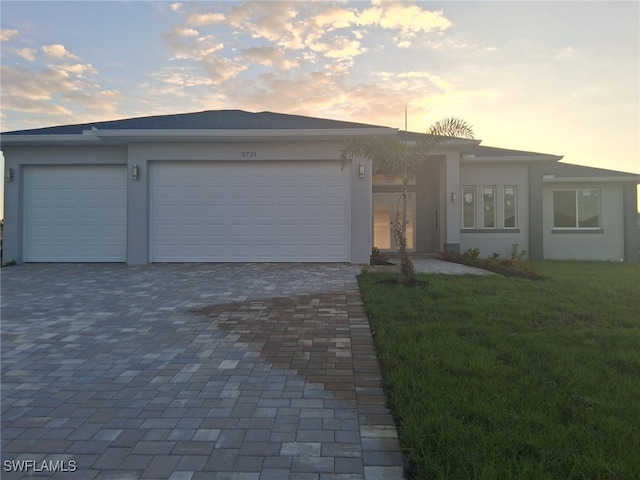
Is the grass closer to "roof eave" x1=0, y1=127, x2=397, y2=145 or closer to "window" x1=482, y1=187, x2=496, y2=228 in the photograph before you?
"roof eave" x1=0, y1=127, x2=397, y2=145

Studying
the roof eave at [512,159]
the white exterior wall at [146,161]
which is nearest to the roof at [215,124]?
the white exterior wall at [146,161]

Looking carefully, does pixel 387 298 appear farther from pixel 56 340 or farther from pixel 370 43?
pixel 370 43

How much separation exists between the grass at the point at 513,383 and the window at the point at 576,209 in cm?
956


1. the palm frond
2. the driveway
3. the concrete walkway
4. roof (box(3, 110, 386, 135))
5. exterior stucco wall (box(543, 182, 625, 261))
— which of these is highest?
roof (box(3, 110, 386, 135))

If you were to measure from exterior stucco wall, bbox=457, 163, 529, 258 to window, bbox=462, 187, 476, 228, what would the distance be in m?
0.11

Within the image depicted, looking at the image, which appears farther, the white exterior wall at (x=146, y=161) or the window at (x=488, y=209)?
the window at (x=488, y=209)

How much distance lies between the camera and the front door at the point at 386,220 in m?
14.9

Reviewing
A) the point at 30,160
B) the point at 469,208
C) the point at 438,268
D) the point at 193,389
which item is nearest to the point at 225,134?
the point at 30,160

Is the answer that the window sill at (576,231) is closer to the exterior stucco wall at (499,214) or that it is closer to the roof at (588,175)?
the exterior stucco wall at (499,214)

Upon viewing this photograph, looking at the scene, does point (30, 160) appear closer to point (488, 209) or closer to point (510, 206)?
point (488, 209)

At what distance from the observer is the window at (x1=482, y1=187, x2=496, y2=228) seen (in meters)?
14.3

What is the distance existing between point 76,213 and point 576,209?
17465 millimetres

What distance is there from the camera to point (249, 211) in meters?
11.4

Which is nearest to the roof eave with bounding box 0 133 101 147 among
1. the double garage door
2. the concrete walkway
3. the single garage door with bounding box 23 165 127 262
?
the single garage door with bounding box 23 165 127 262
